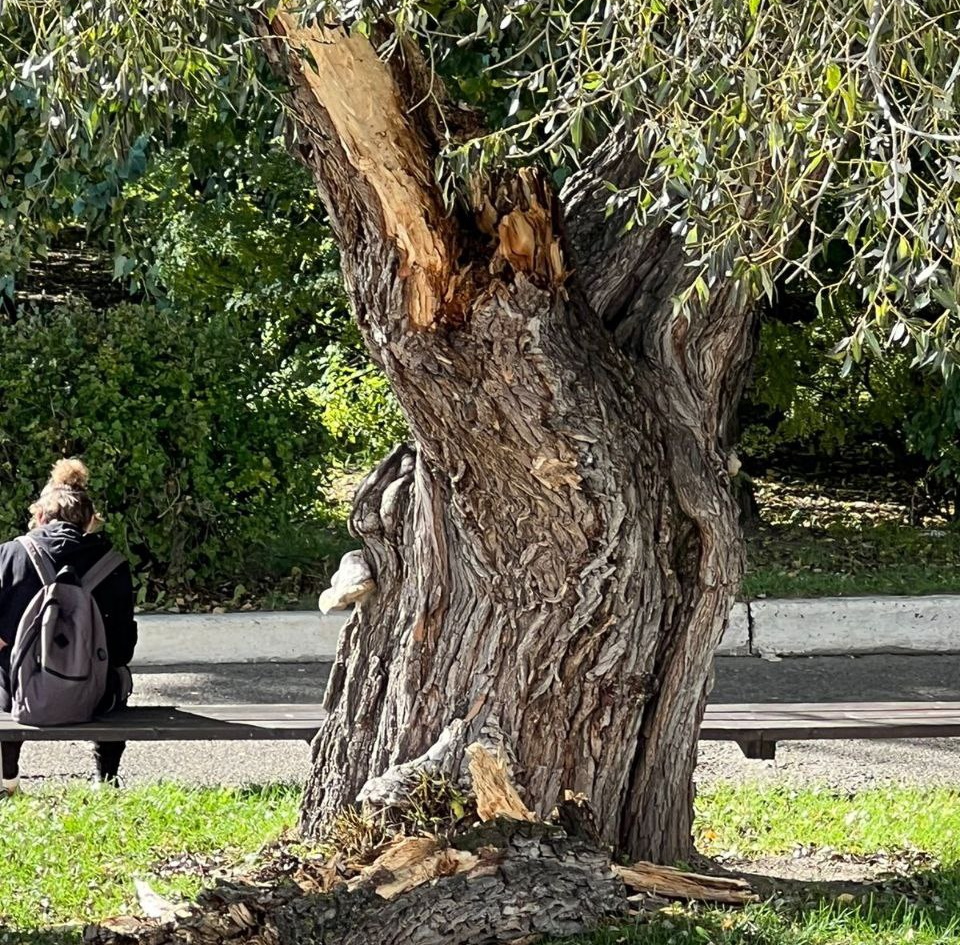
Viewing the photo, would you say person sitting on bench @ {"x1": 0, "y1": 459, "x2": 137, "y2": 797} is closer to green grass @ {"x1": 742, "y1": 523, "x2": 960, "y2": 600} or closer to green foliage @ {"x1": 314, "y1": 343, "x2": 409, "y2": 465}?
green foliage @ {"x1": 314, "y1": 343, "x2": 409, "y2": 465}

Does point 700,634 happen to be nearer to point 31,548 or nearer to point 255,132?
point 31,548

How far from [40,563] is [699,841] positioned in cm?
268

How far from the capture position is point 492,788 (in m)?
4.35

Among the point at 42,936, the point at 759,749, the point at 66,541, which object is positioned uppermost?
the point at 66,541

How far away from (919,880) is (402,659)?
187 cm

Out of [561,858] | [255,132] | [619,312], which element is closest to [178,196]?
[255,132]

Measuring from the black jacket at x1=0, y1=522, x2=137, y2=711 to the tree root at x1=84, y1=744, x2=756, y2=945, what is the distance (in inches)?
65.2

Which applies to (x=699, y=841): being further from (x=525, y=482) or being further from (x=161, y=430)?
(x=161, y=430)

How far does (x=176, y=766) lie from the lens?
654cm

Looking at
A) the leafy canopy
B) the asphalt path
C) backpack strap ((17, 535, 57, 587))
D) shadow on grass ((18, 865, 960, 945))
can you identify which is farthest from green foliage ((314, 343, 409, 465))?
shadow on grass ((18, 865, 960, 945))

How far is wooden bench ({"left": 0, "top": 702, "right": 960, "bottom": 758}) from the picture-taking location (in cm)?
562

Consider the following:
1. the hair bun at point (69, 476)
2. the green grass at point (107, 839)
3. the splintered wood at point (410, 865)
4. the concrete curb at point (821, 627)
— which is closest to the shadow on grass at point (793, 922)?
the green grass at point (107, 839)

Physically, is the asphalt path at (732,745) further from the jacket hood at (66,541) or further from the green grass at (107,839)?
the jacket hood at (66,541)

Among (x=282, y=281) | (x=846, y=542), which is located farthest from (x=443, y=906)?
(x=846, y=542)
